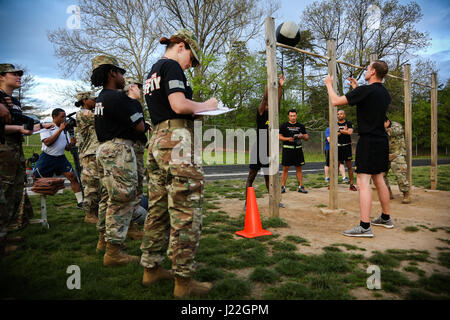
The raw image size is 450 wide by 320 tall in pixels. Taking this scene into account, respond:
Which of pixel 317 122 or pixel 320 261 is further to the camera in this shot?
pixel 317 122

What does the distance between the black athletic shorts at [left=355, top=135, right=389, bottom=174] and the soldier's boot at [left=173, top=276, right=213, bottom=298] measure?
10.1 feet

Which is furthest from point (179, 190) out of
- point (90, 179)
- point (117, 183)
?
point (90, 179)

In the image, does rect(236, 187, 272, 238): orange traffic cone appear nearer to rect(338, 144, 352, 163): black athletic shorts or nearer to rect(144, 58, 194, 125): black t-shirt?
rect(144, 58, 194, 125): black t-shirt

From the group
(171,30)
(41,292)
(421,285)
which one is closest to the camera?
(41,292)

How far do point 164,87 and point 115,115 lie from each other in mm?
974

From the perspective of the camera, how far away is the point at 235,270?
309 centimetres

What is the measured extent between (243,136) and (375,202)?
1634 centimetres

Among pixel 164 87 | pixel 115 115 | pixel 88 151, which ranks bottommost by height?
pixel 88 151

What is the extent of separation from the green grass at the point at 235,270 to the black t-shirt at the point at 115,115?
150 centimetres

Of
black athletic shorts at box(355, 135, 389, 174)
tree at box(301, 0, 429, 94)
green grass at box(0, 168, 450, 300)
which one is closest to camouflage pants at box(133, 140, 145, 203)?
green grass at box(0, 168, 450, 300)

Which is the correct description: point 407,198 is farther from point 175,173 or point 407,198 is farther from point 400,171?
point 175,173

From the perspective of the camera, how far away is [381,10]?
82.8 ft

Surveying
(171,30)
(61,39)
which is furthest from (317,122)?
(61,39)
